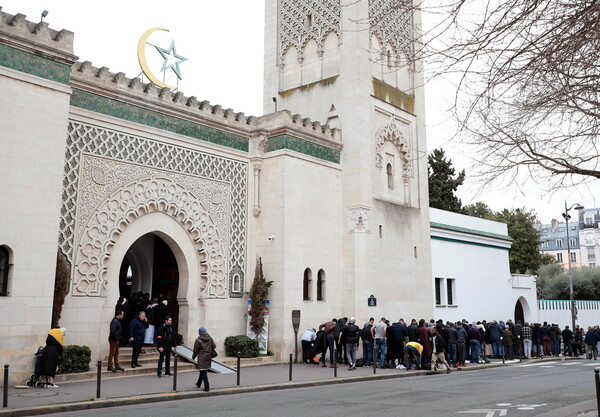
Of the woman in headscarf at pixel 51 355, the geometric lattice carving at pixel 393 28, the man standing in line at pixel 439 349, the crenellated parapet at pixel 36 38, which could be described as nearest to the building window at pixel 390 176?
the geometric lattice carving at pixel 393 28

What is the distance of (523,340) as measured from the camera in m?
22.7

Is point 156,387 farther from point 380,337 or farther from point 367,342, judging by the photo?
point 380,337

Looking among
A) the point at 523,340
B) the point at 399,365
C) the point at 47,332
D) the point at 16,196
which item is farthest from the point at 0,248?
the point at 523,340

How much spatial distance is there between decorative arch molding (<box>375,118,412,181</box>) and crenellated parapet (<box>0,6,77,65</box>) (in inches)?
455

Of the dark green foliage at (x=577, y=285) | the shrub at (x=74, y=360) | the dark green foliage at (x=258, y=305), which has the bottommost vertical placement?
the shrub at (x=74, y=360)

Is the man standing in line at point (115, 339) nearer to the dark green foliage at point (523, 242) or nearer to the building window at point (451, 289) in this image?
the building window at point (451, 289)

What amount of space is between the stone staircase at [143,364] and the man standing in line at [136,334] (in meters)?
0.28

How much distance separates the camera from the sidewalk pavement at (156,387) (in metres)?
9.73

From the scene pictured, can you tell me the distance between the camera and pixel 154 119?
16.2 meters

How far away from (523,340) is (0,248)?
748 inches

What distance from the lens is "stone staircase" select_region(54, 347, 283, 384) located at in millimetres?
12859

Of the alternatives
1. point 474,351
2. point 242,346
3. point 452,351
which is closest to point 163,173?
point 242,346

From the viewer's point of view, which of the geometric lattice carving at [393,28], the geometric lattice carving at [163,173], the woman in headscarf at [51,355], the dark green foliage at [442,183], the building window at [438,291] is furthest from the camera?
the dark green foliage at [442,183]

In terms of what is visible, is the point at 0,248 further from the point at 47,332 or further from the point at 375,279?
the point at 375,279
